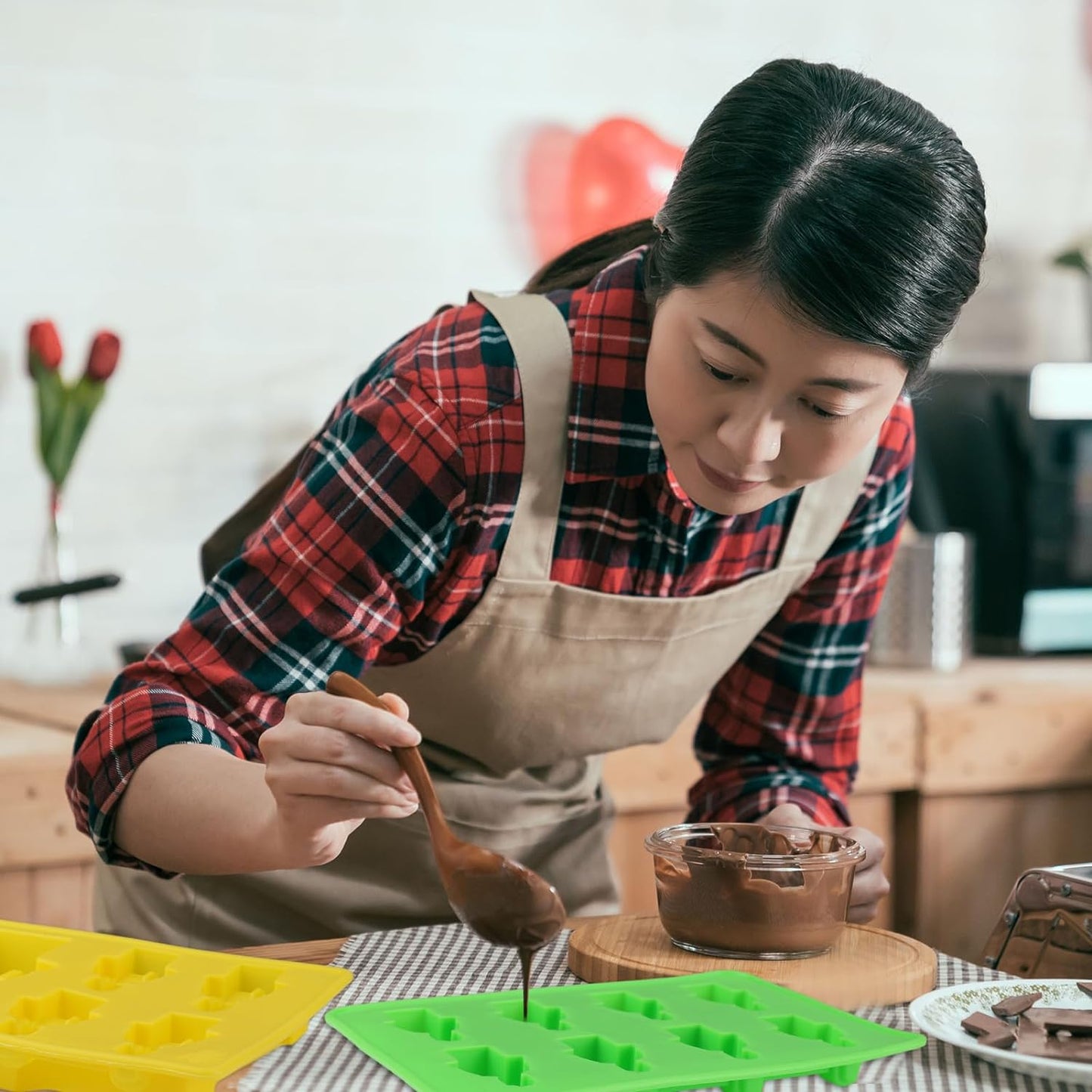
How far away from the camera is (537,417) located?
115 cm

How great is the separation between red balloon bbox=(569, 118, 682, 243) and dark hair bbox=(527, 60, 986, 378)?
4.28ft

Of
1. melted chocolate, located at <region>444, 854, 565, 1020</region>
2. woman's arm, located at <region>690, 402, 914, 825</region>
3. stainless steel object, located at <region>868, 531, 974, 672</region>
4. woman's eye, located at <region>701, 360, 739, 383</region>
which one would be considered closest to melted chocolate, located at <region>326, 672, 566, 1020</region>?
melted chocolate, located at <region>444, 854, 565, 1020</region>

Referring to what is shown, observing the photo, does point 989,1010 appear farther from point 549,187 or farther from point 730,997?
point 549,187

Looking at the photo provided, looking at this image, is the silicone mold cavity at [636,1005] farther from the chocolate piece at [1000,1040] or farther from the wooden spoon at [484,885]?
the chocolate piece at [1000,1040]

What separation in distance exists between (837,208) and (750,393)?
0.43ft

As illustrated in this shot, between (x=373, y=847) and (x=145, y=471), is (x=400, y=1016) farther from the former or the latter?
(x=145, y=471)

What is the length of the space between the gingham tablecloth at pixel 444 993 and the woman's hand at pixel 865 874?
0.14 meters

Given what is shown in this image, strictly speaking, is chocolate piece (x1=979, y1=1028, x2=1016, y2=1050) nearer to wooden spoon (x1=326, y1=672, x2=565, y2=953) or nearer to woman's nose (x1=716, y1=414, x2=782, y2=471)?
wooden spoon (x1=326, y1=672, x2=565, y2=953)

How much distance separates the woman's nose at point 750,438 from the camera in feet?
3.31

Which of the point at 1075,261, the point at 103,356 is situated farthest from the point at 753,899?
the point at 1075,261

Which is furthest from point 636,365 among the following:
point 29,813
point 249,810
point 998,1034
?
point 29,813

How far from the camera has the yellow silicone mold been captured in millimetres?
776

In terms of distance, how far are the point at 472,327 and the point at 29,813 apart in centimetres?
94

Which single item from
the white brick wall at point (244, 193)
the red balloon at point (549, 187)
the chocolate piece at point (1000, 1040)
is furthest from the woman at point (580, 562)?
the red balloon at point (549, 187)
